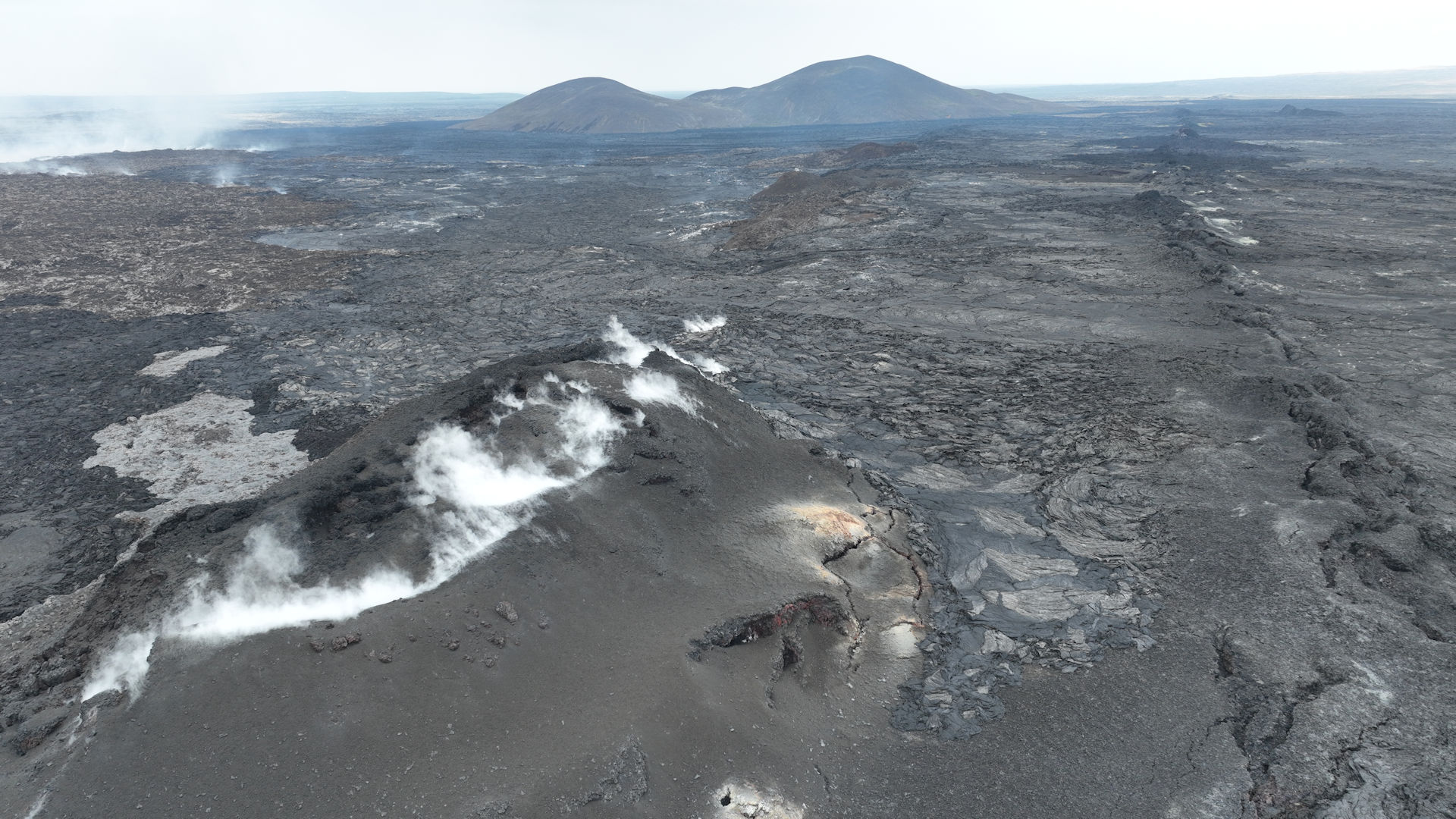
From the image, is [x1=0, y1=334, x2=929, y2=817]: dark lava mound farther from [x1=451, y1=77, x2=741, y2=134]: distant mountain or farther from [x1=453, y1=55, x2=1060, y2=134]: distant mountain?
[x1=453, y1=55, x2=1060, y2=134]: distant mountain

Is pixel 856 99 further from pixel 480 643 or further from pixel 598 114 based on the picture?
pixel 480 643

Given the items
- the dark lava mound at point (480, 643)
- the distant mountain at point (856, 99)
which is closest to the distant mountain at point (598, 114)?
the distant mountain at point (856, 99)

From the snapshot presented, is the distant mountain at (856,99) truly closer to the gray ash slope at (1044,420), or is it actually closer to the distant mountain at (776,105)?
the distant mountain at (776,105)

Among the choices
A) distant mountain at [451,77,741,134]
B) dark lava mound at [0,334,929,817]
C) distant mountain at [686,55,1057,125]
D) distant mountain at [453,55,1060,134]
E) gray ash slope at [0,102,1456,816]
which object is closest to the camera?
dark lava mound at [0,334,929,817]

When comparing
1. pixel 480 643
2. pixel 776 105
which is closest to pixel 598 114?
pixel 776 105

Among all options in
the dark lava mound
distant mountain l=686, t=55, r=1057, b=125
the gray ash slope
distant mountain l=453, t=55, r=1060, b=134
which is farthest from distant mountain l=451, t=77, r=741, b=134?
the dark lava mound

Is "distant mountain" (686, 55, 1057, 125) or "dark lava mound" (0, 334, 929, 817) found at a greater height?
"distant mountain" (686, 55, 1057, 125)
